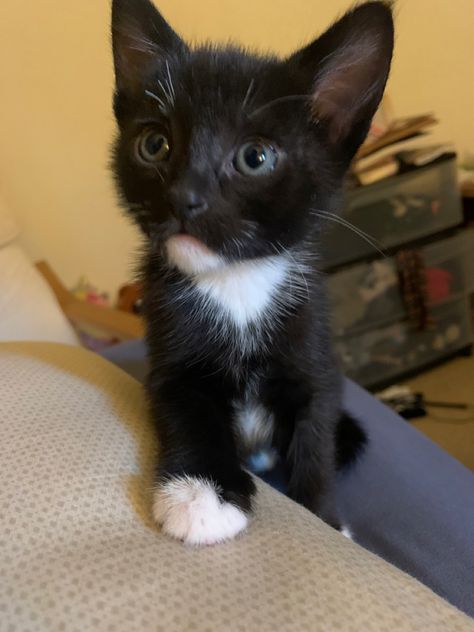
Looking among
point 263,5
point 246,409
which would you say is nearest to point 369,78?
point 246,409

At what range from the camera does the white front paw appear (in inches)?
24.7

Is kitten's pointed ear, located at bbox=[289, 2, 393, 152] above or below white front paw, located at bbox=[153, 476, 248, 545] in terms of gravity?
above

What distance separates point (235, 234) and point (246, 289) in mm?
177

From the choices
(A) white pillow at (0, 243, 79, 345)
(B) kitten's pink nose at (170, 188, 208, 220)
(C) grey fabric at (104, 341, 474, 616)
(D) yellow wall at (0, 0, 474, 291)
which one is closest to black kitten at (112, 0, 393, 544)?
(B) kitten's pink nose at (170, 188, 208, 220)

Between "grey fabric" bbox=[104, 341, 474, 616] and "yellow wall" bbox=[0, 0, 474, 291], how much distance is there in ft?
4.62

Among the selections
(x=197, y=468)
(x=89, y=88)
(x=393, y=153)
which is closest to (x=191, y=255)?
(x=197, y=468)

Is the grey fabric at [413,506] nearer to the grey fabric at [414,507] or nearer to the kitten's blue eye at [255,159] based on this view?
the grey fabric at [414,507]

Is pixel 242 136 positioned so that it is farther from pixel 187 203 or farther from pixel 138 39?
pixel 138 39

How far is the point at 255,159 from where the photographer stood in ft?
2.24

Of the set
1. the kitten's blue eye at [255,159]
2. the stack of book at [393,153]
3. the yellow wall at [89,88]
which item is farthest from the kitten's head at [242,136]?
the yellow wall at [89,88]

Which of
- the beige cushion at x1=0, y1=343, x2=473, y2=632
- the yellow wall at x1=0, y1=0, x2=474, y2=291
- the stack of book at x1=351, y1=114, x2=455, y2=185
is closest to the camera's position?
the beige cushion at x1=0, y1=343, x2=473, y2=632

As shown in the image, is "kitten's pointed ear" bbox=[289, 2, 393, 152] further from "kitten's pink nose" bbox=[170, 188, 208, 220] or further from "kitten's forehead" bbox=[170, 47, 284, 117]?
"kitten's pink nose" bbox=[170, 188, 208, 220]

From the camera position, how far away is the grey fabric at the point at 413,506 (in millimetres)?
835

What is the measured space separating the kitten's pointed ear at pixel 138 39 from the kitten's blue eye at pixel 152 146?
0.32 feet
